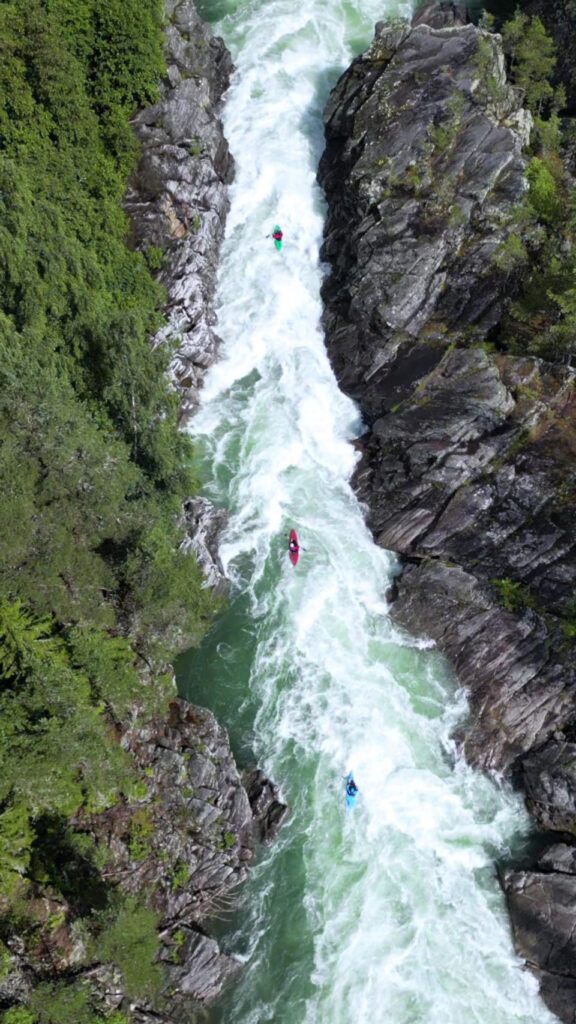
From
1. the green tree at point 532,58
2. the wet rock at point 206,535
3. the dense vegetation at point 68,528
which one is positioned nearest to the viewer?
the dense vegetation at point 68,528

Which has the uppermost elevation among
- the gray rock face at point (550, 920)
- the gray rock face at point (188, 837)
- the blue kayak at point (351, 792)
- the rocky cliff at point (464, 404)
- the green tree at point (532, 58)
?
the green tree at point (532, 58)

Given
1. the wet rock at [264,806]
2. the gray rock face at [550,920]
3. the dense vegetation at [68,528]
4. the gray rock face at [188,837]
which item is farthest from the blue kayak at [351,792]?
the dense vegetation at [68,528]

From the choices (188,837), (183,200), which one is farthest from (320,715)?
(183,200)

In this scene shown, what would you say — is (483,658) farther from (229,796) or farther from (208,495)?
(208,495)

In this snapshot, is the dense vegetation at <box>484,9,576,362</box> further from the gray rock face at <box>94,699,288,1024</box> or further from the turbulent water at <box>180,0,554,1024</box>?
the gray rock face at <box>94,699,288,1024</box>

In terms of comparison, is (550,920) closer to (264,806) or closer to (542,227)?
(264,806)

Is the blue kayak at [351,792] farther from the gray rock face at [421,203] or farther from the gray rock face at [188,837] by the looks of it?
the gray rock face at [421,203]
